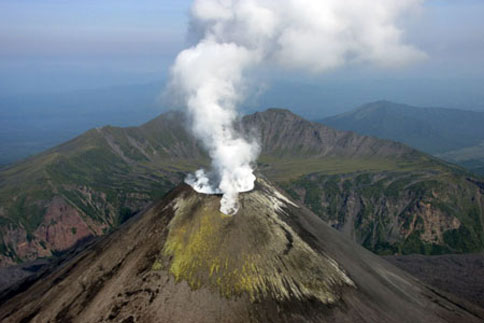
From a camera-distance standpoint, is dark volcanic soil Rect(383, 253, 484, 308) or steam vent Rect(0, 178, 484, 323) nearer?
steam vent Rect(0, 178, 484, 323)

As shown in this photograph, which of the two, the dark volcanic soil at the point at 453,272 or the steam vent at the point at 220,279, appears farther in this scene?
the dark volcanic soil at the point at 453,272

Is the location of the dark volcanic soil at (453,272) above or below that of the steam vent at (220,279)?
above

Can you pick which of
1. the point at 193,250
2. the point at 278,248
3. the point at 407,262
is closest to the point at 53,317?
the point at 193,250

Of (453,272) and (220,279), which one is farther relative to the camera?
(453,272)

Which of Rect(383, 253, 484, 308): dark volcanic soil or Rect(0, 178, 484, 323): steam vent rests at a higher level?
Rect(383, 253, 484, 308): dark volcanic soil

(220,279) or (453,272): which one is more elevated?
(453,272)
